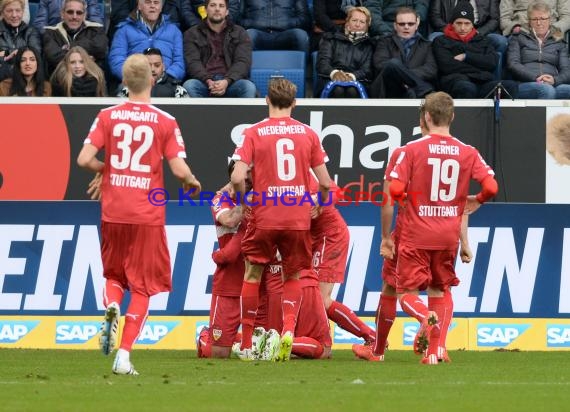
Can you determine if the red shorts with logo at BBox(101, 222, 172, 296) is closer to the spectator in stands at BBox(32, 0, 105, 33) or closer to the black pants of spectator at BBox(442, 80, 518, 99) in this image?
the black pants of spectator at BBox(442, 80, 518, 99)

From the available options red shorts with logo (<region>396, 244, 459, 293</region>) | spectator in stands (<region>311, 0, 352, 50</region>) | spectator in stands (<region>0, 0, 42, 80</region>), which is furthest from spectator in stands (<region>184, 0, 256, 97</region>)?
red shorts with logo (<region>396, 244, 459, 293</region>)

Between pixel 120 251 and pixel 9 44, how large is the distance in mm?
8111

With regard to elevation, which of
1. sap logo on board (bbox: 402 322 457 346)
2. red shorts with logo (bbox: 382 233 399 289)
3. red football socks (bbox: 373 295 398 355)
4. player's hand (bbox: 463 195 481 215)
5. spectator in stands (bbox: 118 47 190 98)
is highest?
spectator in stands (bbox: 118 47 190 98)

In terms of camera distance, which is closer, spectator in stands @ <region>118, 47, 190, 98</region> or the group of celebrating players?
the group of celebrating players

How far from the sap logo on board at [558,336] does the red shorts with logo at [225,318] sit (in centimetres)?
373

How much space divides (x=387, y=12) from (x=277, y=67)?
1.87 m

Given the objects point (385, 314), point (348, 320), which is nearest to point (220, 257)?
point (348, 320)

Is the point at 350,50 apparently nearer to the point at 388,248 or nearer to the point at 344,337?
the point at 344,337

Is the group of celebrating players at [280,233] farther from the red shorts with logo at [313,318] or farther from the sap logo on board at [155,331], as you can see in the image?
the sap logo on board at [155,331]

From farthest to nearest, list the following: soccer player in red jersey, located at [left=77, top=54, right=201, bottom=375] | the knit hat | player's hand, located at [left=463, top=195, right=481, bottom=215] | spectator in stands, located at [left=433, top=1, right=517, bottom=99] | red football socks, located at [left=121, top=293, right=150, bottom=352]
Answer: the knit hat
spectator in stands, located at [left=433, top=1, right=517, bottom=99]
player's hand, located at [left=463, top=195, right=481, bottom=215]
soccer player in red jersey, located at [left=77, top=54, right=201, bottom=375]
red football socks, located at [left=121, top=293, right=150, bottom=352]

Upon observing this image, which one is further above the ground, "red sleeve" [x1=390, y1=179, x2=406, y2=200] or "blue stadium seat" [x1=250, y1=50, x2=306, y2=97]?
"blue stadium seat" [x1=250, y1=50, x2=306, y2=97]

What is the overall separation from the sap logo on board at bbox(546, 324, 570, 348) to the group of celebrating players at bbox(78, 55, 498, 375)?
8.40 ft

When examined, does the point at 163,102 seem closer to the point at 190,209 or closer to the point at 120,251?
the point at 190,209

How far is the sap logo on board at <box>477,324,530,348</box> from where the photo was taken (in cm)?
1418
